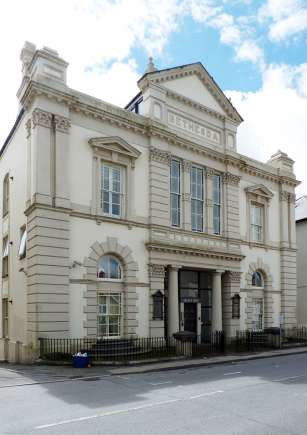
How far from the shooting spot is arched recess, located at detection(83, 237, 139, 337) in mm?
20094

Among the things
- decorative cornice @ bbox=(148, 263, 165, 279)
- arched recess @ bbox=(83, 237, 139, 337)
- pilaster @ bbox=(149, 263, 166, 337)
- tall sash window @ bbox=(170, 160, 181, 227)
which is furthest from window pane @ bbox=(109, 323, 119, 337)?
tall sash window @ bbox=(170, 160, 181, 227)

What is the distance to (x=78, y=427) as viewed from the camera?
845 cm

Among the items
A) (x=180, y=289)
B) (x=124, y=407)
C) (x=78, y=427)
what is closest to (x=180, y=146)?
(x=180, y=289)

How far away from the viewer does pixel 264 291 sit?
29219 mm

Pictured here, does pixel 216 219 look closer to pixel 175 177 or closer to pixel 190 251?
pixel 190 251

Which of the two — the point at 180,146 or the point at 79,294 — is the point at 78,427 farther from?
the point at 180,146

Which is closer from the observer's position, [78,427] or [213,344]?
[78,427]

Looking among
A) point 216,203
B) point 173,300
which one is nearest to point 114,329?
point 173,300

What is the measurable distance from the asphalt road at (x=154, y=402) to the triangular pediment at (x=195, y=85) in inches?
585

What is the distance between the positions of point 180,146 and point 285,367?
12.4m

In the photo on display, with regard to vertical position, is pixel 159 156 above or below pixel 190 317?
above

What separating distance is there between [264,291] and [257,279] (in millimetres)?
857

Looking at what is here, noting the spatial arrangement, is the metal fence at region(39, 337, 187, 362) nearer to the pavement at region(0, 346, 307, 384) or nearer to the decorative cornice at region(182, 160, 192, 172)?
the pavement at region(0, 346, 307, 384)

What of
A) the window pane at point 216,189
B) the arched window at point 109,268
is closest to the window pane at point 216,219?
the window pane at point 216,189
